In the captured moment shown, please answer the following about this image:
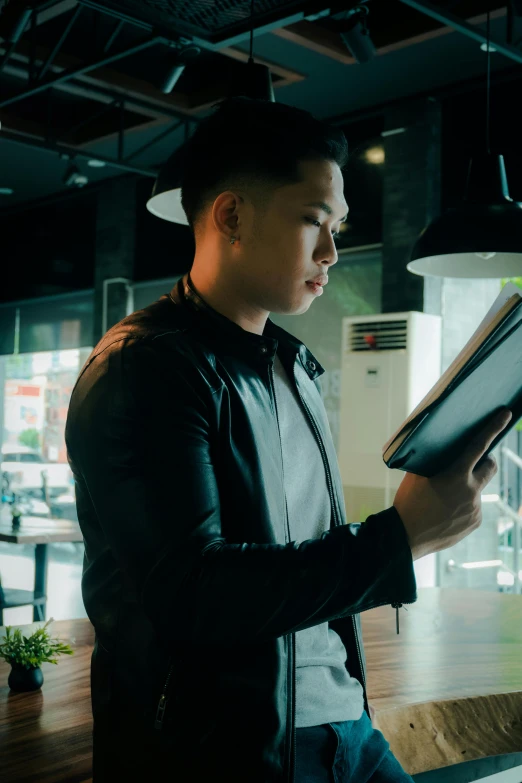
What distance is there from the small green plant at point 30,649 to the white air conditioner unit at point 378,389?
3707 mm

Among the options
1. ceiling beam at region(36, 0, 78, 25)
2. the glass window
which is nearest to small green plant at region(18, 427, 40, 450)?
the glass window

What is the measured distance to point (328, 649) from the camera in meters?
1.23

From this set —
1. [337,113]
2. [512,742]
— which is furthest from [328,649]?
[337,113]

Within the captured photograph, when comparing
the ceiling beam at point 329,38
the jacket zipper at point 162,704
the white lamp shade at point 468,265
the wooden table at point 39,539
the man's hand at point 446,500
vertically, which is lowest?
the wooden table at point 39,539

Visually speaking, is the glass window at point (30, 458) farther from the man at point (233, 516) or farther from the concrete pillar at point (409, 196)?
the man at point (233, 516)

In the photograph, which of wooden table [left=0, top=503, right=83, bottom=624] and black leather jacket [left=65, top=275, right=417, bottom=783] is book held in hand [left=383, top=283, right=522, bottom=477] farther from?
wooden table [left=0, top=503, right=83, bottom=624]

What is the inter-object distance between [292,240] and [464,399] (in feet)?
1.08

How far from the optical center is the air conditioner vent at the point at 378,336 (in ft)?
18.4

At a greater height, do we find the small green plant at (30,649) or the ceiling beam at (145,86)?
the ceiling beam at (145,86)

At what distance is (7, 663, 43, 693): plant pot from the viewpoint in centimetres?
185

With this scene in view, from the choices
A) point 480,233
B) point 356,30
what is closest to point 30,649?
point 480,233

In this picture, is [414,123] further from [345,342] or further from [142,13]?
[142,13]

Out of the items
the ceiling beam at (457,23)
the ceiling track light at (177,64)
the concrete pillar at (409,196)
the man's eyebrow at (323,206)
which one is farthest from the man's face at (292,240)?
the concrete pillar at (409,196)

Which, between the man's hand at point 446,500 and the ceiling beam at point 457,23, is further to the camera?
the ceiling beam at point 457,23
